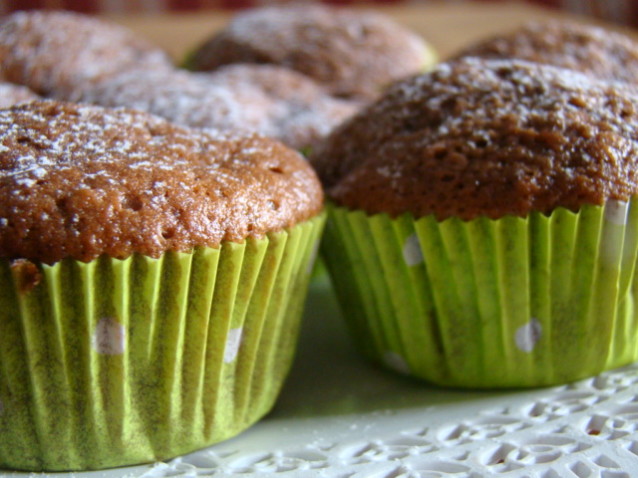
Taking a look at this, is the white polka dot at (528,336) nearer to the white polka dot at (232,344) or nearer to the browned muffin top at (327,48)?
the white polka dot at (232,344)

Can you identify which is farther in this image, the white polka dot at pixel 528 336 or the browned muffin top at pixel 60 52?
the browned muffin top at pixel 60 52

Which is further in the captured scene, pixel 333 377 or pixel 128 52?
pixel 128 52

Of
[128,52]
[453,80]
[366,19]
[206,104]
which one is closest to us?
[453,80]

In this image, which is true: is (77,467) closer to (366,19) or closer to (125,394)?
(125,394)

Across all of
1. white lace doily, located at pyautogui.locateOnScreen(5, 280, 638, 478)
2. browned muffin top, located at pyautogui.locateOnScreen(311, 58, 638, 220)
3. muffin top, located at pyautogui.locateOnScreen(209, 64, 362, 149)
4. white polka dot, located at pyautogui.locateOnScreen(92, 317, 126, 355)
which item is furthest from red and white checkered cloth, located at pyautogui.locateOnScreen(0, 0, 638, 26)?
white polka dot, located at pyautogui.locateOnScreen(92, 317, 126, 355)

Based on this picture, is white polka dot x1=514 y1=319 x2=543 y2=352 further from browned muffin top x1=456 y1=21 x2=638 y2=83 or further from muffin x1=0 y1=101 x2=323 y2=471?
browned muffin top x1=456 y1=21 x2=638 y2=83

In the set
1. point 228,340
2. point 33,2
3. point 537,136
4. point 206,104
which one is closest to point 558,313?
point 537,136

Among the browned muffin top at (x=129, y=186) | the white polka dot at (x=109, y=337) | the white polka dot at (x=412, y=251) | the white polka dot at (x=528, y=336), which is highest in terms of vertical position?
the browned muffin top at (x=129, y=186)

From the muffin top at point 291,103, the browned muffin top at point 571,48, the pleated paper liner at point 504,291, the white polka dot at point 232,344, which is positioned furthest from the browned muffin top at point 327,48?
A: the white polka dot at point 232,344
